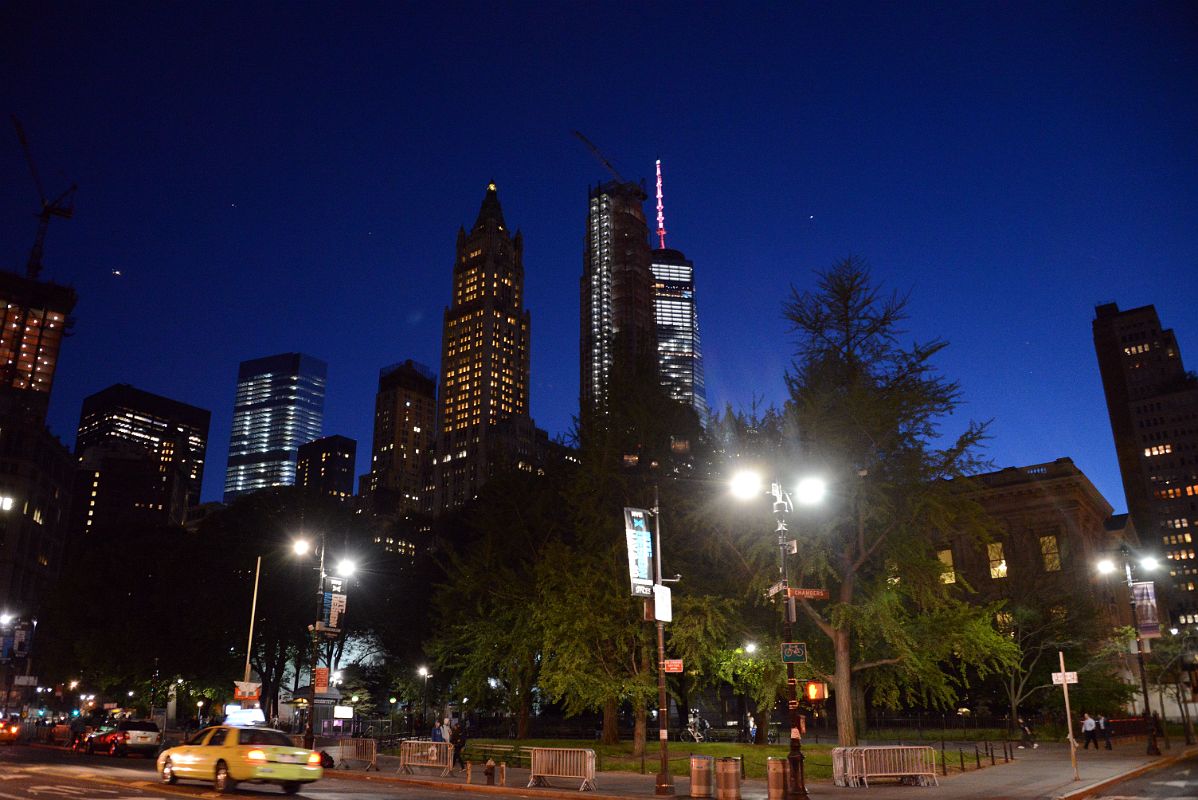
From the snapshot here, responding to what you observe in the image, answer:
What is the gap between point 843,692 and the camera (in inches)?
1136

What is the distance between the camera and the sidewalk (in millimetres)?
21734

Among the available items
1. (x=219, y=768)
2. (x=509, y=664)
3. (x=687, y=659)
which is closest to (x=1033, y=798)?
(x=687, y=659)

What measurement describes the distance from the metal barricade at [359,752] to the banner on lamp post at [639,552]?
14.2 metres

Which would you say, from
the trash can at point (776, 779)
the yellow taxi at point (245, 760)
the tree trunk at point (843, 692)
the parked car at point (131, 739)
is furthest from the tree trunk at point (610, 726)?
the parked car at point (131, 739)

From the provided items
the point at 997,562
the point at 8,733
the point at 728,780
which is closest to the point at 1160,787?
the point at 728,780

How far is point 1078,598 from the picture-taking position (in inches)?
2234

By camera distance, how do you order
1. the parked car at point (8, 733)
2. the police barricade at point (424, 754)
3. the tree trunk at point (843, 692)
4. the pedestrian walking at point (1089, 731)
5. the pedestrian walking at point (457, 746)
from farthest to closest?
1. the parked car at point (8, 733)
2. the pedestrian walking at point (1089, 731)
3. the pedestrian walking at point (457, 746)
4. the police barricade at point (424, 754)
5. the tree trunk at point (843, 692)

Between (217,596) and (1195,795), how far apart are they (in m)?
52.2

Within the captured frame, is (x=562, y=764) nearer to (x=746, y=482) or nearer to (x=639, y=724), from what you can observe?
(x=639, y=724)

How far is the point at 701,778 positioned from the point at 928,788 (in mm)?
6686

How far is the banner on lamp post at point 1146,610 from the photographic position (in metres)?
35.2

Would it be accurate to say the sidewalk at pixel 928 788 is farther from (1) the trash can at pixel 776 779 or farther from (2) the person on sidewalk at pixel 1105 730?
(2) the person on sidewalk at pixel 1105 730

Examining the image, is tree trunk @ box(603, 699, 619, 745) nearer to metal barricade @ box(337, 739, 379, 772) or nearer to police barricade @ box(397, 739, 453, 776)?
police barricade @ box(397, 739, 453, 776)

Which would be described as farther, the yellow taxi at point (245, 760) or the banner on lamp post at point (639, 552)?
the banner on lamp post at point (639, 552)
